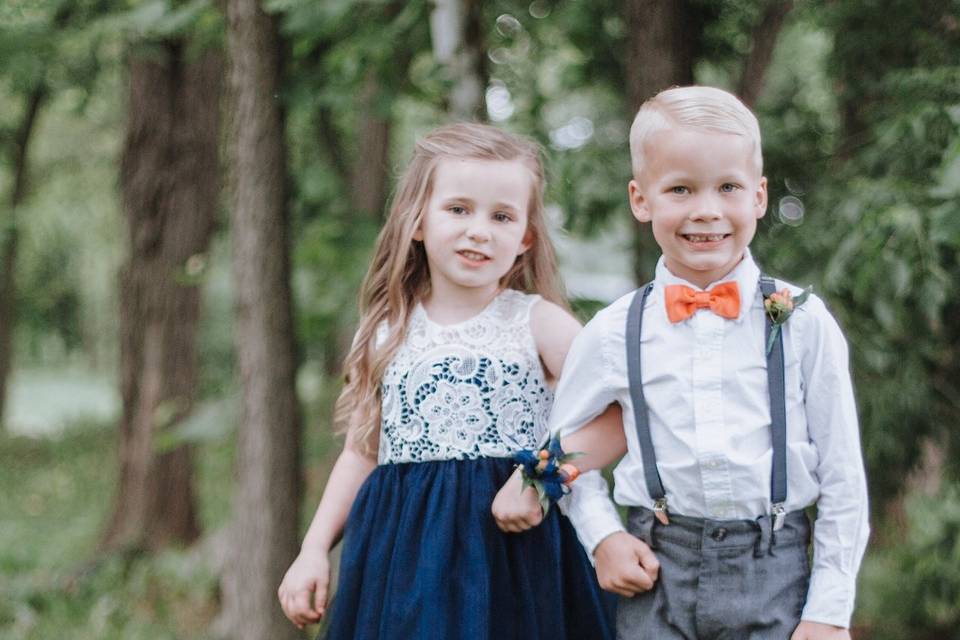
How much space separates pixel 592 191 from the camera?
347 centimetres

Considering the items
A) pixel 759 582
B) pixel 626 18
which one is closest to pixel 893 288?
pixel 626 18

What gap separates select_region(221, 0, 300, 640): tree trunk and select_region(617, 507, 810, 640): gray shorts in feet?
7.60

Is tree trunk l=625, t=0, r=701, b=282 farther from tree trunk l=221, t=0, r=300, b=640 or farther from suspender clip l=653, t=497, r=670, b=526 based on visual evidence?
suspender clip l=653, t=497, r=670, b=526

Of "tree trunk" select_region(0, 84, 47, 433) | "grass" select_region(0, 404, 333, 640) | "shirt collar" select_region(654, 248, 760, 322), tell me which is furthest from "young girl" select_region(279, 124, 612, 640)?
"tree trunk" select_region(0, 84, 47, 433)

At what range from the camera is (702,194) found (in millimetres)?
1794

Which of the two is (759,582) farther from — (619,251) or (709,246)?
(619,251)

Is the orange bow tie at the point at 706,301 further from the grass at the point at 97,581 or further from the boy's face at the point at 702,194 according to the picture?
the grass at the point at 97,581

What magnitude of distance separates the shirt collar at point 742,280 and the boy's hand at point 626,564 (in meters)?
0.44

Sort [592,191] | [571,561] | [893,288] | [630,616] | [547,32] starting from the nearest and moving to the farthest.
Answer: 1. [630,616]
2. [571,561]
3. [893,288]
4. [592,191]
5. [547,32]

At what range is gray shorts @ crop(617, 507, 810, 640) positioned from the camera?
177 centimetres

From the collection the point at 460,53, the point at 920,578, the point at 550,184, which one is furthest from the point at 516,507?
the point at 920,578

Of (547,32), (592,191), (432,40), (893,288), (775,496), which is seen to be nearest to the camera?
(775,496)

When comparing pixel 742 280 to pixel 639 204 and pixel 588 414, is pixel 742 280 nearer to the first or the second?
pixel 639 204

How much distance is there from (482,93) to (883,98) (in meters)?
1.55
